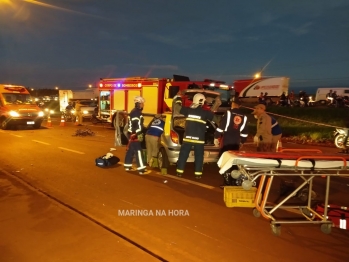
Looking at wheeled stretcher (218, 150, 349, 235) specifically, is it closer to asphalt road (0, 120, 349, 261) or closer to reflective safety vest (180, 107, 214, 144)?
asphalt road (0, 120, 349, 261)

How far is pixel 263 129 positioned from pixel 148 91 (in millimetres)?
11595

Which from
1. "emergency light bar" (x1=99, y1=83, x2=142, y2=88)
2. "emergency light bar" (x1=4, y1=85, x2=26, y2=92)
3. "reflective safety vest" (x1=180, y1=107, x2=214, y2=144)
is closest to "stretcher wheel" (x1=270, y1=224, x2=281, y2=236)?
"reflective safety vest" (x1=180, y1=107, x2=214, y2=144)

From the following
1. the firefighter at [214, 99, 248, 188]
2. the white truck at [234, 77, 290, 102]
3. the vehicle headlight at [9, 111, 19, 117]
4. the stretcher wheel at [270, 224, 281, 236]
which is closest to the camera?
the stretcher wheel at [270, 224, 281, 236]

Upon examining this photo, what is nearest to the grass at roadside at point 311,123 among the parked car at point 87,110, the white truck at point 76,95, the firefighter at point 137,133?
the firefighter at point 137,133

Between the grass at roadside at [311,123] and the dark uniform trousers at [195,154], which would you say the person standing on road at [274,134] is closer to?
the dark uniform trousers at [195,154]

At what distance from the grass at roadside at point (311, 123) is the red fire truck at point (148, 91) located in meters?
3.15

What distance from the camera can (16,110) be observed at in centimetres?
1914

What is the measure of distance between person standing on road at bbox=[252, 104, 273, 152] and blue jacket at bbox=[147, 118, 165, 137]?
2.26 meters

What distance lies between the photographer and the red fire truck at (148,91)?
1605 cm

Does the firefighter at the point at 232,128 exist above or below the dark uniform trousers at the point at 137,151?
above

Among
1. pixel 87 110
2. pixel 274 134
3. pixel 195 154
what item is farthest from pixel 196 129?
pixel 87 110

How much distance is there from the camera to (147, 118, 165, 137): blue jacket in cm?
861

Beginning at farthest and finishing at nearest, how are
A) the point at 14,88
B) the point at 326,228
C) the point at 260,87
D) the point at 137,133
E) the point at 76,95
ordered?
the point at 260,87
the point at 76,95
the point at 14,88
the point at 137,133
the point at 326,228

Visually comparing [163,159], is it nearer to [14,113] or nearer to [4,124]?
[14,113]
